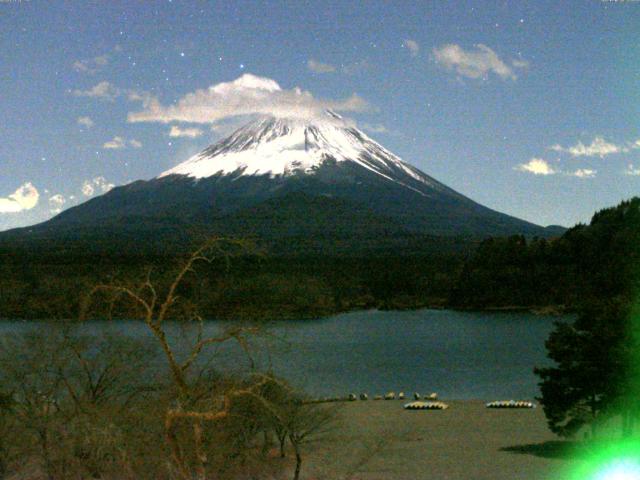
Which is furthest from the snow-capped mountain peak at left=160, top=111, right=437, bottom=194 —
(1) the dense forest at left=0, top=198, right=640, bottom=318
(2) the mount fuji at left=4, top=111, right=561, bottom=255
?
(1) the dense forest at left=0, top=198, right=640, bottom=318

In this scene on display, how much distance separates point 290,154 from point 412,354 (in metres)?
103

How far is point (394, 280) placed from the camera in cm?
7500

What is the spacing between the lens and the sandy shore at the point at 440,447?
1495 cm

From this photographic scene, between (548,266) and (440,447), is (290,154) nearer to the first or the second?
(548,266)

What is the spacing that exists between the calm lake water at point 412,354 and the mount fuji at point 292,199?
3344cm

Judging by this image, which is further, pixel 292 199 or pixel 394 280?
pixel 292 199

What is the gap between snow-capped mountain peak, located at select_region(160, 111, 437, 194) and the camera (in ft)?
447

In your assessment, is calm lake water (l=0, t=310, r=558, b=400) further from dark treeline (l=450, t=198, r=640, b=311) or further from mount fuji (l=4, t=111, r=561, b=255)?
mount fuji (l=4, t=111, r=561, b=255)

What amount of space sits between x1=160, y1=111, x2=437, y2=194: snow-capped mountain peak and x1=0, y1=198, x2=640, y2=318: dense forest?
55.6 m

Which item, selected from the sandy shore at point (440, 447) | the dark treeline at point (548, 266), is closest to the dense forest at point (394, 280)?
the dark treeline at point (548, 266)

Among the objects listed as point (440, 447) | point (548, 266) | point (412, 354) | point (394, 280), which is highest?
point (548, 266)

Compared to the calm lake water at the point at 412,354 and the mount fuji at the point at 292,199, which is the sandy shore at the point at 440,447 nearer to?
the calm lake water at the point at 412,354

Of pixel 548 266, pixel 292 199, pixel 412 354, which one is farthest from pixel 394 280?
pixel 292 199

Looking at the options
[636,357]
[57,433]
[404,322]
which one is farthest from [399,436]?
[404,322]
